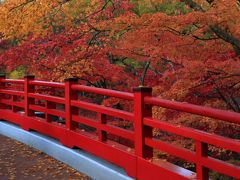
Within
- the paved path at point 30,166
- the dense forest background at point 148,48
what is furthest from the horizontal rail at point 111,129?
the dense forest background at point 148,48

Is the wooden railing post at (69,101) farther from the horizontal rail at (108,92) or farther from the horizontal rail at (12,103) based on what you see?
the horizontal rail at (12,103)

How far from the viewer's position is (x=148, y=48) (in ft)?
32.7

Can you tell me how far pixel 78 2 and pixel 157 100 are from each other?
1134cm

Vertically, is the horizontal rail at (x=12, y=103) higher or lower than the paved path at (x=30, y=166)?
higher

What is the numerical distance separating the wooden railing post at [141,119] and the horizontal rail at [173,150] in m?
0.08

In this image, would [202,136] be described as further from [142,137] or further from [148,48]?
[148,48]

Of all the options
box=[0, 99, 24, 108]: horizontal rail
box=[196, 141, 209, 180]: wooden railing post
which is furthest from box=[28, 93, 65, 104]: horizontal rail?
box=[196, 141, 209, 180]: wooden railing post

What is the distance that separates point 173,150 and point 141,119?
22.4 inches

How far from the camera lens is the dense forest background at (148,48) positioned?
9055mm

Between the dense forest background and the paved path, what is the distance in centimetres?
346

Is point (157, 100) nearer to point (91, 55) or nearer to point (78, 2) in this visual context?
point (91, 55)

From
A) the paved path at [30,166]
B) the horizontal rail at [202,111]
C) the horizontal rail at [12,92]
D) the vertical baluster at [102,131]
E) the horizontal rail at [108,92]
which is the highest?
the horizontal rail at [108,92]

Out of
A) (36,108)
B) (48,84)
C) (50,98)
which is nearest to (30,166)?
(50,98)

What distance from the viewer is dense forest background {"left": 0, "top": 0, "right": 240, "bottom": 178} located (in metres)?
9.05
